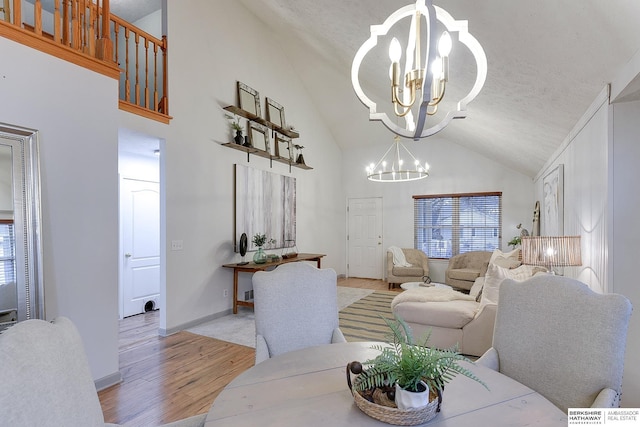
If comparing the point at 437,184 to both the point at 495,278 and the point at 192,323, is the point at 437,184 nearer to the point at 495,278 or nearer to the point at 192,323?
the point at 495,278

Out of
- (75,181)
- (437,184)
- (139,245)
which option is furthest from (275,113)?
(437,184)

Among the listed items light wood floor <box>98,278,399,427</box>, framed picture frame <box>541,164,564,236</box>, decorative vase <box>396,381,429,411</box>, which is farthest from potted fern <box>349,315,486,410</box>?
framed picture frame <box>541,164,564,236</box>

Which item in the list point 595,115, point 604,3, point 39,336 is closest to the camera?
point 39,336

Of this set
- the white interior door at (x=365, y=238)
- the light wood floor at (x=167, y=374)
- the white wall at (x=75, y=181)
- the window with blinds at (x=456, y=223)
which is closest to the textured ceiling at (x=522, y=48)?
the window with blinds at (x=456, y=223)

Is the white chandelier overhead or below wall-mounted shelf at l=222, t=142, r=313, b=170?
below

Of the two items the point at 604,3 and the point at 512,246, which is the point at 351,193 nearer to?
the point at 512,246

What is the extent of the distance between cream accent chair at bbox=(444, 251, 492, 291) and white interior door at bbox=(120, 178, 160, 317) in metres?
5.22

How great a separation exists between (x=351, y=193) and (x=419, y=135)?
658 cm

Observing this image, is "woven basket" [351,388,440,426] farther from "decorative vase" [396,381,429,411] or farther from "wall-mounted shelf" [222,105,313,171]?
"wall-mounted shelf" [222,105,313,171]

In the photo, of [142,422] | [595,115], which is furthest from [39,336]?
[595,115]

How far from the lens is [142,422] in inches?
84.1

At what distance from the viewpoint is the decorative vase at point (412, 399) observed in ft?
3.10

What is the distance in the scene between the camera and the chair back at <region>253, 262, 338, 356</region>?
1.86m

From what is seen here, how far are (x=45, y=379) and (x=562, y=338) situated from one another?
1.79 metres
